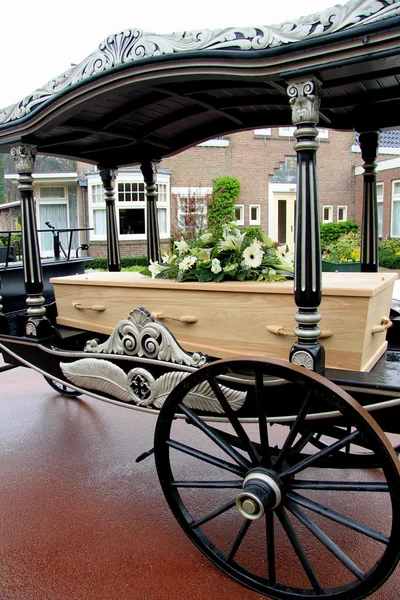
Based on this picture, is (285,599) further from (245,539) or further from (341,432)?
(341,432)

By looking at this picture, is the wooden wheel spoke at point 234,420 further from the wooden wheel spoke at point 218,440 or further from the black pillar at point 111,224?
the black pillar at point 111,224

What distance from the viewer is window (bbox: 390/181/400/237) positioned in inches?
765

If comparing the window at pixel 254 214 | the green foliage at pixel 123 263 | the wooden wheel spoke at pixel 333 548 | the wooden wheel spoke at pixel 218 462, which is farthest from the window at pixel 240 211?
the wooden wheel spoke at pixel 333 548

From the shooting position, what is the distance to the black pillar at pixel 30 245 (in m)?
3.40

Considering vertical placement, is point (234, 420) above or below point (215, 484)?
above

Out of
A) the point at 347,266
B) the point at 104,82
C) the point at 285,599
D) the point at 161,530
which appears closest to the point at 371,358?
the point at 285,599

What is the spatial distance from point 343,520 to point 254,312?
1080mm

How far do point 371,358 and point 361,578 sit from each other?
1046 millimetres

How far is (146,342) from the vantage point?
2738 mm

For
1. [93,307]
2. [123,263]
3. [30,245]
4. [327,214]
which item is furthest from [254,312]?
[327,214]

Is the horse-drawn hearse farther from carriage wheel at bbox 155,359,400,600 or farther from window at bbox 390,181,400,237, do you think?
window at bbox 390,181,400,237

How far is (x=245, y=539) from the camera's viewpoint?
2777 millimetres

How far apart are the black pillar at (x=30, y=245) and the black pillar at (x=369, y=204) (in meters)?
2.40

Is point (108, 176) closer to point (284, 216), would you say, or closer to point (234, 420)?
point (234, 420)
